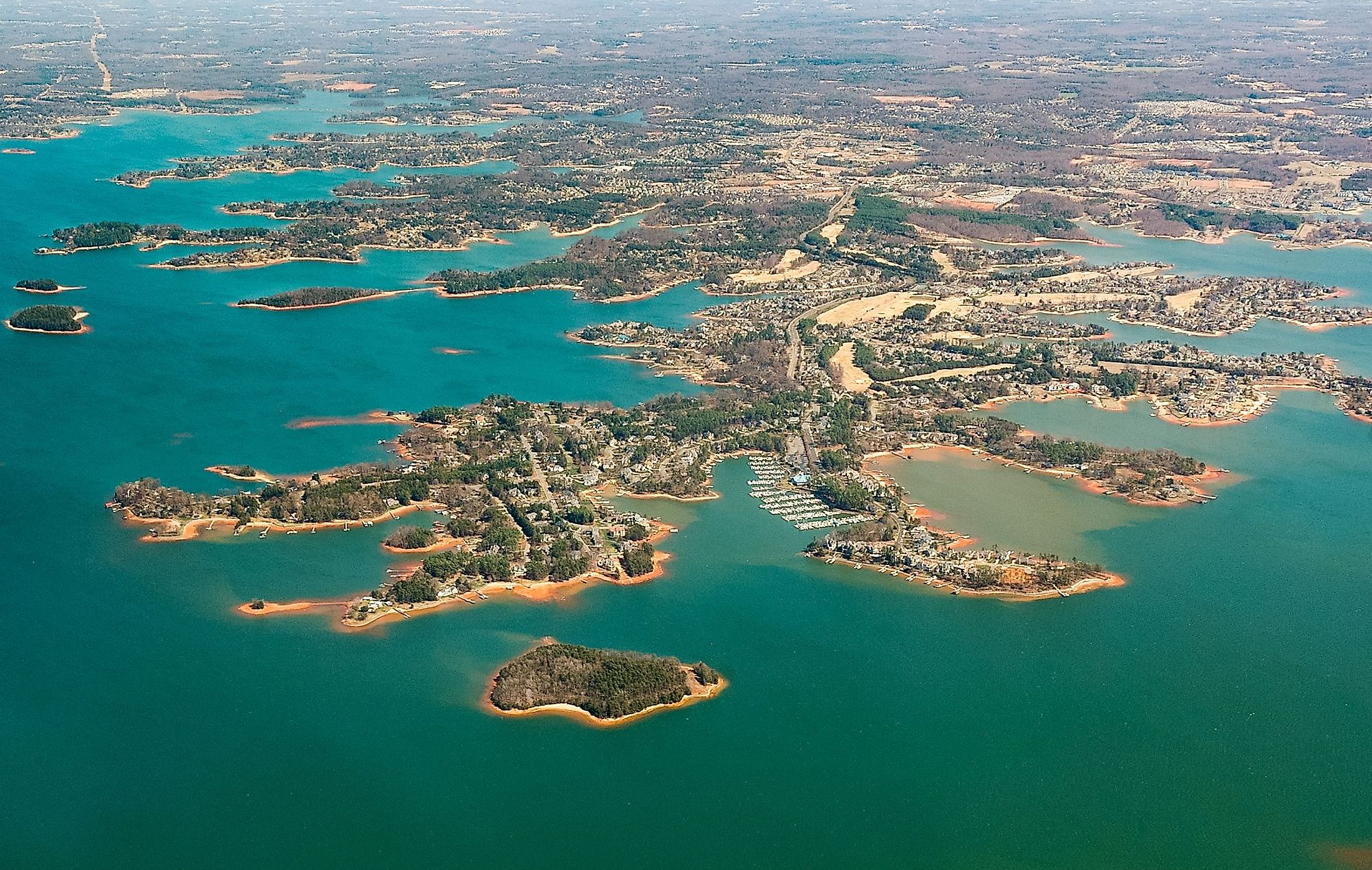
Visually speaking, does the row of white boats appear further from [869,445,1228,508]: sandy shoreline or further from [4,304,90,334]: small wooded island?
[4,304,90,334]: small wooded island

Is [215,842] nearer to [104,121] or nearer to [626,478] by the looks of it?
[626,478]

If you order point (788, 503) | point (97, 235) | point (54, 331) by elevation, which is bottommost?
point (788, 503)

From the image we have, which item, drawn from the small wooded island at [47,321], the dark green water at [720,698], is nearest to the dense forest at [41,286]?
the small wooded island at [47,321]

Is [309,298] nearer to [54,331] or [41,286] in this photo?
[54,331]

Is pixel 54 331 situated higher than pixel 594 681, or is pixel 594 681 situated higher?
pixel 54 331

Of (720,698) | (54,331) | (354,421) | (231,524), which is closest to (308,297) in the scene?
(54,331)

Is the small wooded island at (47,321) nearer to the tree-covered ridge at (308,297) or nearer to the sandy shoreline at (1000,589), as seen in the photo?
the tree-covered ridge at (308,297)
